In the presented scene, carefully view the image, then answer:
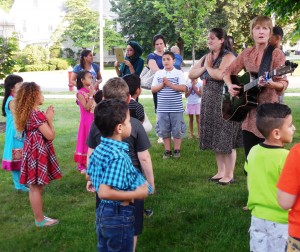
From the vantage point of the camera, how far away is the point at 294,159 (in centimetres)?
228

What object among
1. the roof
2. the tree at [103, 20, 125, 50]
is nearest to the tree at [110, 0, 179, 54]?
the tree at [103, 20, 125, 50]

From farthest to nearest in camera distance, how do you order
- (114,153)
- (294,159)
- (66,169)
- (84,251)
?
1. (66,169)
2. (84,251)
3. (114,153)
4. (294,159)

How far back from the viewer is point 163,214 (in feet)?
16.0

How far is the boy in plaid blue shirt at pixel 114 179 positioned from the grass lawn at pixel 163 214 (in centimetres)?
129

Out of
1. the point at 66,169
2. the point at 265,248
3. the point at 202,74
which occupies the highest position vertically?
the point at 202,74

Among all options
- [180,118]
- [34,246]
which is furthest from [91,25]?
[34,246]

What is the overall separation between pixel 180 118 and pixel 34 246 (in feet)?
12.0

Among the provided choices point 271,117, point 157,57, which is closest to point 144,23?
point 157,57

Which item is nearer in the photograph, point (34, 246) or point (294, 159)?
point (294, 159)

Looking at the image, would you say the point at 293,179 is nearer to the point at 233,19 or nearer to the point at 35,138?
the point at 35,138

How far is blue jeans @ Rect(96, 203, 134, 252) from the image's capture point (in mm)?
2857

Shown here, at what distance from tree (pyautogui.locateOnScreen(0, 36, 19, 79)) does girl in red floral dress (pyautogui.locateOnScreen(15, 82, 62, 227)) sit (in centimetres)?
694

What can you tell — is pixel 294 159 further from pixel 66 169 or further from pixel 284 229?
pixel 66 169

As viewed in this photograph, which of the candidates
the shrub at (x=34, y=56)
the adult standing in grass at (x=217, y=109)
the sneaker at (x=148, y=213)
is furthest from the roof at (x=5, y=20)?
the sneaker at (x=148, y=213)
